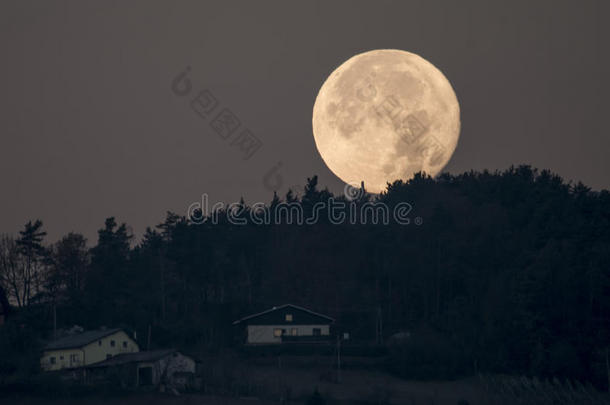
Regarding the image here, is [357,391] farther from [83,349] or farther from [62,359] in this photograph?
[62,359]

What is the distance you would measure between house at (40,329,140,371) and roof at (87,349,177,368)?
199cm

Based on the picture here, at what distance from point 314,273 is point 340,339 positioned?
462 inches

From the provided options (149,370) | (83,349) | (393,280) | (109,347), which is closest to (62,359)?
(83,349)

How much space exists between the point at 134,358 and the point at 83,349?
20.2 feet

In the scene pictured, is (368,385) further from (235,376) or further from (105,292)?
(105,292)

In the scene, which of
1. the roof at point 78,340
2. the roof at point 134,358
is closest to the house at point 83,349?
the roof at point 78,340

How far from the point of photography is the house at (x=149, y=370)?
55750mm

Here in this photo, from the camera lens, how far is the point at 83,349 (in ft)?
207

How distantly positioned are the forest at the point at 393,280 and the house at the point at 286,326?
78.6 inches

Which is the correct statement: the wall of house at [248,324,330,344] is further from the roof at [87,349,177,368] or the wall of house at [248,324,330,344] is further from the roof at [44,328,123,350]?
the roof at [87,349,177,368]

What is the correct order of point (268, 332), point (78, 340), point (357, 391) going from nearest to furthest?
1. point (357, 391)
2. point (78, 340)
3. point (268, 332)

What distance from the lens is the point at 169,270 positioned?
90625mm

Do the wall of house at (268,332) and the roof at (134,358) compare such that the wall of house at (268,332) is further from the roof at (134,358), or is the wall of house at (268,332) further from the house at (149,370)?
the house at (149,370)

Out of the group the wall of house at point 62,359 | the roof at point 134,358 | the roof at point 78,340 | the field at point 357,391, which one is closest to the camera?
the field at point 357,391
